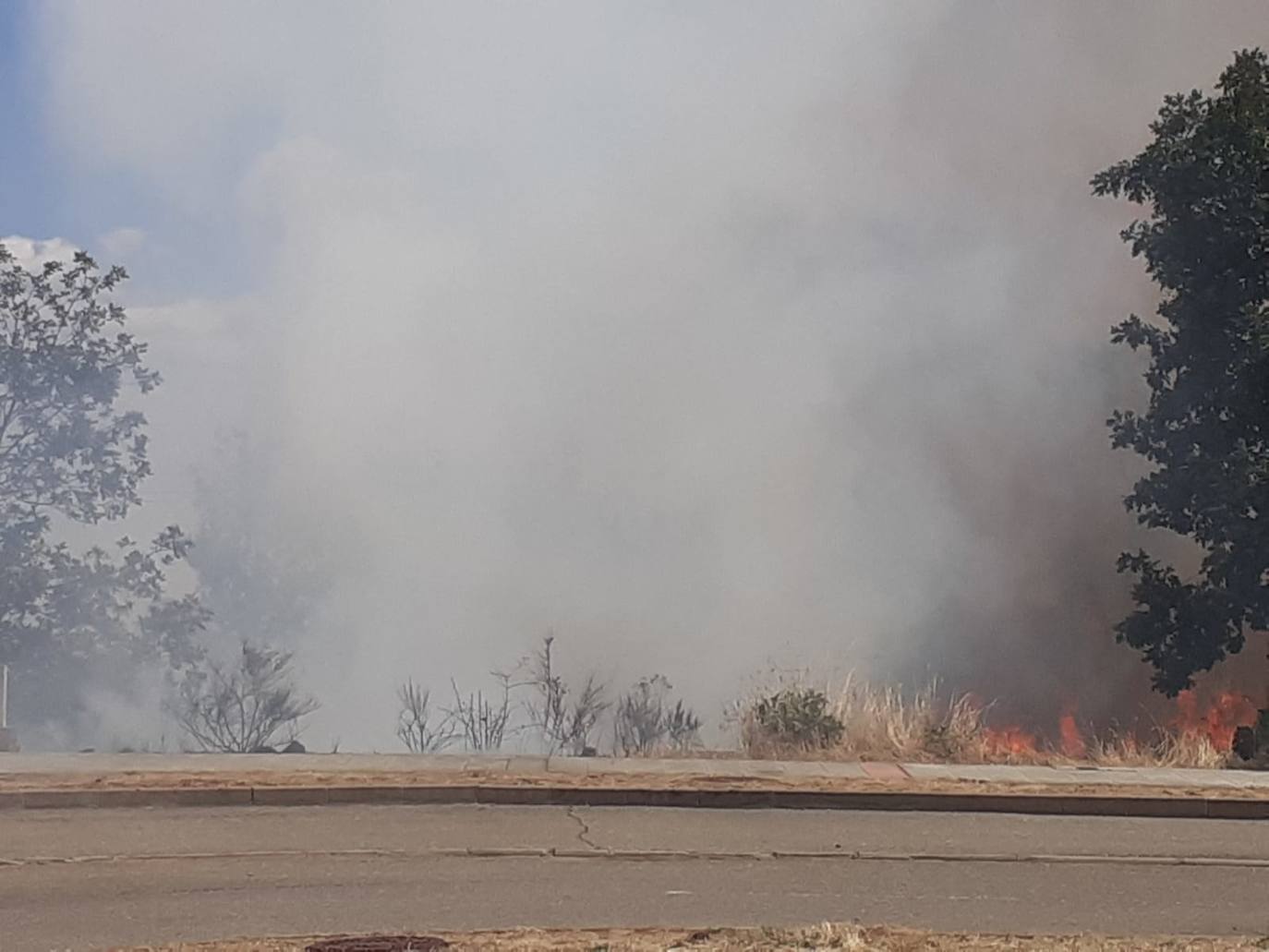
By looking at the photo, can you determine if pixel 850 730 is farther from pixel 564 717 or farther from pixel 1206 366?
pixel 1206 366

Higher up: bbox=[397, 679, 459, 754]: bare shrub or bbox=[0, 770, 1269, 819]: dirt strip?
bbox=[397, 679, 459, 754]: bare shrub

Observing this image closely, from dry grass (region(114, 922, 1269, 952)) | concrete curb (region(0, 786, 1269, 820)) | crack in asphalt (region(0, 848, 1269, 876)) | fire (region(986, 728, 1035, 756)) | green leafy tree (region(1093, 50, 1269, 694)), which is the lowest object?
dry grass (region(114, 922, 1269, 952))

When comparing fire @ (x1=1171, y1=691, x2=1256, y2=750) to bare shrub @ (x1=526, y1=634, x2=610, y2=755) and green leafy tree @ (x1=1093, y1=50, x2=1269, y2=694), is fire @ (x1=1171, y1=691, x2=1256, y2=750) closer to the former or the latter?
green leafy tree @ (x1=1093, y1=50, x2=1269, y2=694)

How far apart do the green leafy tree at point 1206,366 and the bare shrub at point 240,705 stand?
8851 millimetres

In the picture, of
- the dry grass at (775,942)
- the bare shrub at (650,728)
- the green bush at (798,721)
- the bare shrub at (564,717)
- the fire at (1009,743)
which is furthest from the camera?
the bare shrub at (564,717)

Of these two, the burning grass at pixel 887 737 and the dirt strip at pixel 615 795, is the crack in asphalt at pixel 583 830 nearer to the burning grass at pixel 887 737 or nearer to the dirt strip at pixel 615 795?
the dirt strip at pixel 615 795

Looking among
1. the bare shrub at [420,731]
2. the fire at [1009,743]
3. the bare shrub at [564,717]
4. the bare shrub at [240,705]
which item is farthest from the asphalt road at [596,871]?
the bare shrub at [240,705]

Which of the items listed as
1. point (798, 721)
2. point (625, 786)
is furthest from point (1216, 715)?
point (625, 786)

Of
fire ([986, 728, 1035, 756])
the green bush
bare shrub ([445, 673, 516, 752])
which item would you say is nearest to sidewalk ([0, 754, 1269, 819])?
the green bush

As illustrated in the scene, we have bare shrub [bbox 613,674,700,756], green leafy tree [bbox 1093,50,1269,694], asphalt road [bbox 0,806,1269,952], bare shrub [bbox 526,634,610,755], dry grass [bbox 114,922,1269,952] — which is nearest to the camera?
dry grass [bbox 114,922,1269,952]

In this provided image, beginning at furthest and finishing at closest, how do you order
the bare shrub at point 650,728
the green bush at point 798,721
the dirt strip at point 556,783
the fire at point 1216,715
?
1. the fire at point 1216,715
2. the bare shrub at point 650,728
3. the green bush at point 798,721
4. the dirt strip at point 556,783

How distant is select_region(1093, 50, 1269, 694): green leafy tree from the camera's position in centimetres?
1484

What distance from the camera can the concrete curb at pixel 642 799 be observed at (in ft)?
33.1

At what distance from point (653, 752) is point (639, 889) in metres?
5.72
